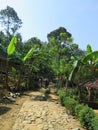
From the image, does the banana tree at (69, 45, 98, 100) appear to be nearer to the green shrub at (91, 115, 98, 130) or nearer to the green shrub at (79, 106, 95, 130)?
the green shrub at (79, 106, 95, 130)

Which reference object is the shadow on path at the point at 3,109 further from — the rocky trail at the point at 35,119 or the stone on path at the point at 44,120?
the stone on path at the point at 44,120

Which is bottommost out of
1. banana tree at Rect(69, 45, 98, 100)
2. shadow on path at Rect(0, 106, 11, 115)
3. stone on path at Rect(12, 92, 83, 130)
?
stone on path at Rect(12, 92, 83, 130)

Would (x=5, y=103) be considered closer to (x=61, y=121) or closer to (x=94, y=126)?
(x=61, y=121)

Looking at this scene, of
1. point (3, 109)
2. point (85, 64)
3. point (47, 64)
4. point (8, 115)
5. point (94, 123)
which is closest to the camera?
point (94, 123)

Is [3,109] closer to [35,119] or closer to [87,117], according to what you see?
[35,119]

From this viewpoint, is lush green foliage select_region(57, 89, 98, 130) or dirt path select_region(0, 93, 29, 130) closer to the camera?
lush green foliage select_region(57, 89, 98, 130)

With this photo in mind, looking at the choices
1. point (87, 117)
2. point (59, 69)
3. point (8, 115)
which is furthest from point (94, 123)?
point (59, 69)

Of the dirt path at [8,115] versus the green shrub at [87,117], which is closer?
the green shrub at [87,117]

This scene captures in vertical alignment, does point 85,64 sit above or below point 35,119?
above

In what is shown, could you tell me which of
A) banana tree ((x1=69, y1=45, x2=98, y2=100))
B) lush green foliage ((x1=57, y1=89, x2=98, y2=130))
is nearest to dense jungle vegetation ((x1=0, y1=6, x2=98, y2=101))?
banana tree ((x1=69, y1=45, x2=98, y2=100))

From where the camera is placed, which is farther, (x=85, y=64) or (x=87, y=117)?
(x=85, y=64)

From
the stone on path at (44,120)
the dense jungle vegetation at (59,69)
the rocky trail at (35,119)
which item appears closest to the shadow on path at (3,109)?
the rocky trail at (35,119)

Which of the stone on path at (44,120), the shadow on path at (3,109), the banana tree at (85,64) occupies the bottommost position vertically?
the stone on path at (44,120)

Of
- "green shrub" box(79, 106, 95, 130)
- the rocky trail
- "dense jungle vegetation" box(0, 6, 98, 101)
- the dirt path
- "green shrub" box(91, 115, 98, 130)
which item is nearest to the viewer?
"green shrub" box(91, 115, 98, 130)
